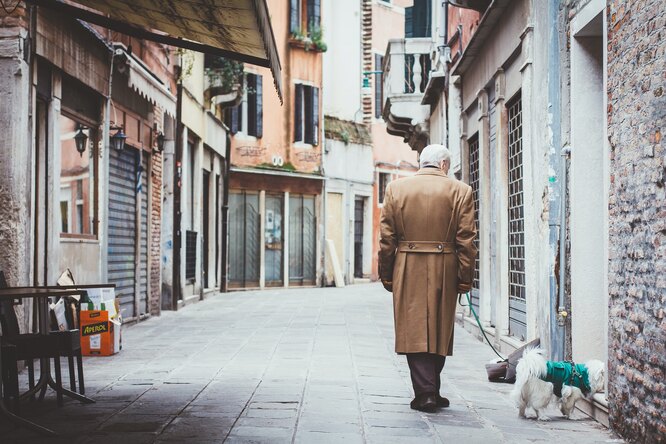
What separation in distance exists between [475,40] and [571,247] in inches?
227

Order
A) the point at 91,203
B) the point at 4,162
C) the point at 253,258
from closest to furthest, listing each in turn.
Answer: the point at 4,162 < the point at 91,203 < the point at 253,258

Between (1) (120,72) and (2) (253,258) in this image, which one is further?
(2) (253,258)

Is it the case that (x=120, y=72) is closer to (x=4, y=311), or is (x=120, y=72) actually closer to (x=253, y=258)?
(x=4, y=311)

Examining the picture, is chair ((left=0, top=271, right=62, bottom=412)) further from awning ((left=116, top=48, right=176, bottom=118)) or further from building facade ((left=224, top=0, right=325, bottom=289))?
building facade ((left=224, top=0, right=325, bottom=289))

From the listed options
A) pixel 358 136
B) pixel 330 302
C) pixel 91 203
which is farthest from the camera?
pixel 358 136

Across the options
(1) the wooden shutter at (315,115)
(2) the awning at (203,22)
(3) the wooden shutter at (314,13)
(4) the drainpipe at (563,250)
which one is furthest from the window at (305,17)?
(4) the drainpipe at (563,250)

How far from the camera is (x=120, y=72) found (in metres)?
12.9

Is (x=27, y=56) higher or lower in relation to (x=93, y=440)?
higher

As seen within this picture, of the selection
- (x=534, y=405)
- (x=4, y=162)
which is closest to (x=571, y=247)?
(x=534, y=405)

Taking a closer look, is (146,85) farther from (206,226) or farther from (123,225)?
(206,226)

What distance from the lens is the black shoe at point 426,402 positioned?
6.58 metres

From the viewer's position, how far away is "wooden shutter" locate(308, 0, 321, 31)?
28250 mm

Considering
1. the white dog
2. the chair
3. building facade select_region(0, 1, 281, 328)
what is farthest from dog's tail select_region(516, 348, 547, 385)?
the chair

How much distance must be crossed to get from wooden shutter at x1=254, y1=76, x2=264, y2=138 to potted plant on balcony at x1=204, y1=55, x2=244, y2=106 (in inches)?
180
